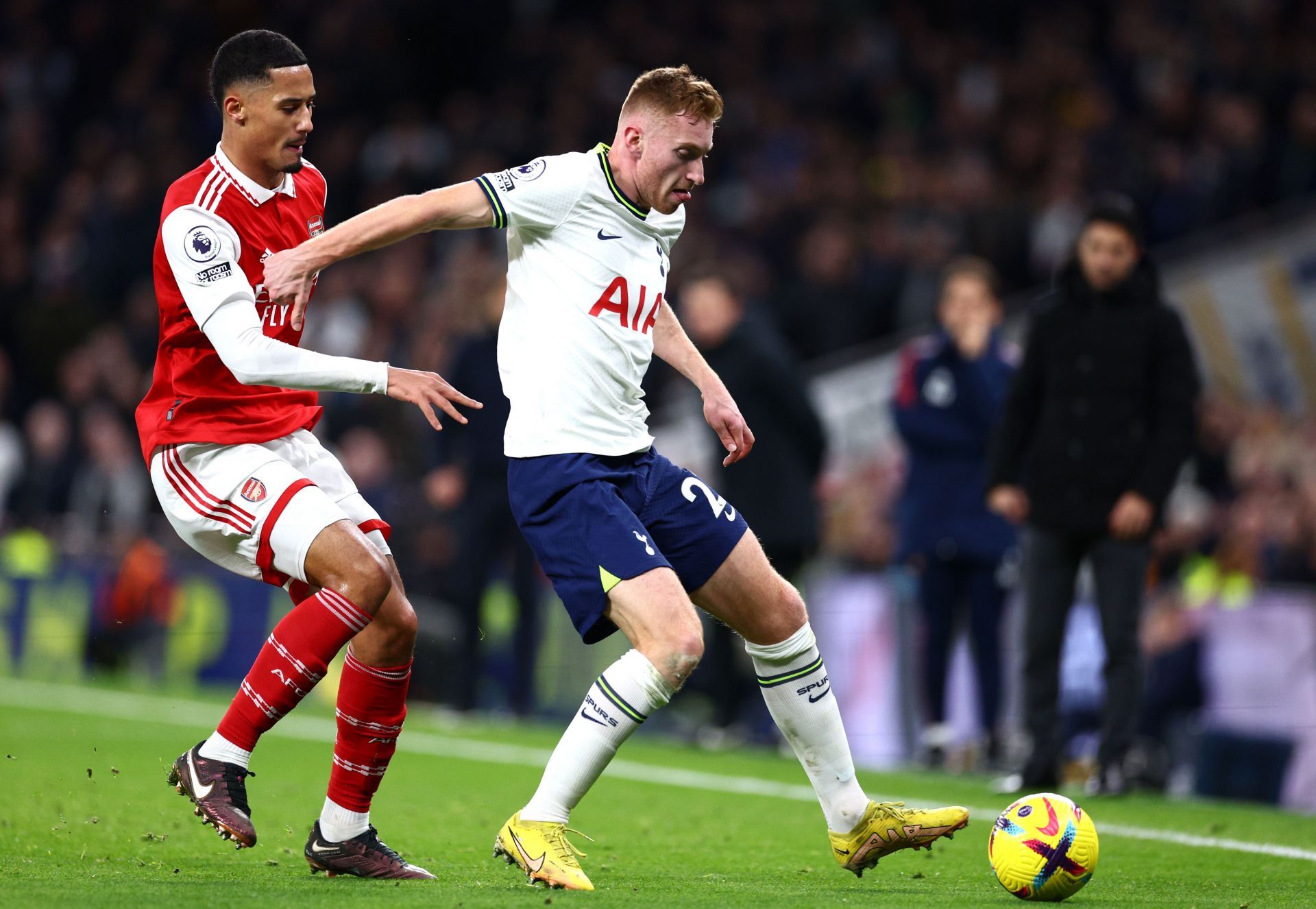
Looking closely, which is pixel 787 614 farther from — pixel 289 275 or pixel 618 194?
pixel 289 275

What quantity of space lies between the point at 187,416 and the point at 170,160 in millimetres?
12624

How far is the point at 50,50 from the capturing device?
19.7 m

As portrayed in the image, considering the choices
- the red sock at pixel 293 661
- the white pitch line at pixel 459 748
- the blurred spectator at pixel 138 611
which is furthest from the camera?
the blurred spectator at pixel 138 611

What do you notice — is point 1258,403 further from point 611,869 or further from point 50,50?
point 50,50

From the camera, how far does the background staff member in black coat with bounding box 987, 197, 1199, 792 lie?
750 centimetres

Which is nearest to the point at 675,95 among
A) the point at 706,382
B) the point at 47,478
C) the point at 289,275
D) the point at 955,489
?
the point at 706,382

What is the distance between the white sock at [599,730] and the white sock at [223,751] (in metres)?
0.81

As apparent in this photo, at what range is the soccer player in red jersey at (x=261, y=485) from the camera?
484 centimetres

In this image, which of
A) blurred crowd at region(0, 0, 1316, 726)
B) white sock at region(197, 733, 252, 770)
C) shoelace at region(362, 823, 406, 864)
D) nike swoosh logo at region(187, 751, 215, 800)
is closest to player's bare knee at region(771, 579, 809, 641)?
shoelace at region(362, 823, 406, 864)

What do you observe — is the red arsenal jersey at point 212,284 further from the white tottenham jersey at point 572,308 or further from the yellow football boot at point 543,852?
the yellow football boot at point 543,852

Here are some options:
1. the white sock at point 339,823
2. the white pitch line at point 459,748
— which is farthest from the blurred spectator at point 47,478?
the white sock at point 339,823

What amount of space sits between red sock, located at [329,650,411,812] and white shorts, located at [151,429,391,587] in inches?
13.8

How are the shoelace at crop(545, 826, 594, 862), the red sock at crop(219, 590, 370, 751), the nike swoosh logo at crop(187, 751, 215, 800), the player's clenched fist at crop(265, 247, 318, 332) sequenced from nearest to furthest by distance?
the player's clenched fist at crop(265, 247, 318, 332), the shoelace at crop(545, 826, 594, 862), the nike swoosh logo at crop(187, 751, 215, 800), the red sock at crop(219, 590, 370, 751)

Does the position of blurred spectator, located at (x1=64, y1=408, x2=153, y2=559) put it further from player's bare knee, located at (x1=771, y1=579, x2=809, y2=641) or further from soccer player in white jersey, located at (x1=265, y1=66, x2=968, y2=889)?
player's bare knee, located at (x1=771, y1=579, x2=809, y2=641)
